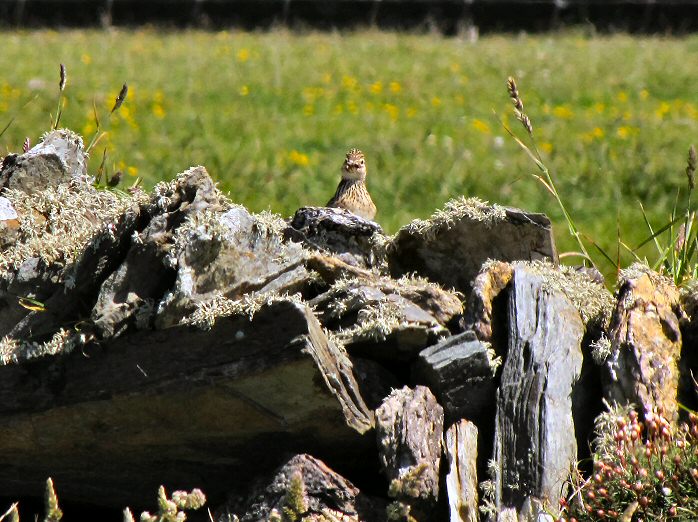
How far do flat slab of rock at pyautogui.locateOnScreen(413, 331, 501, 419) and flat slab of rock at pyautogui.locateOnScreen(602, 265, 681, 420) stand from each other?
1.39 feet

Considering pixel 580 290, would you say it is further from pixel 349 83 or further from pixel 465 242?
pixel 349 83

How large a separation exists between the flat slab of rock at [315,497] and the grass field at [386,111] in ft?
10.2

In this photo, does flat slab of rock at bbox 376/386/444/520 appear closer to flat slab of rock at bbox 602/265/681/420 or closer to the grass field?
flat slab of rock at bbox 602/265/681/420

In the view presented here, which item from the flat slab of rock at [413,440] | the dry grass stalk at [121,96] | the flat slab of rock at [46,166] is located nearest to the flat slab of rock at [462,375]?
the flat slab of rock at [413,440]

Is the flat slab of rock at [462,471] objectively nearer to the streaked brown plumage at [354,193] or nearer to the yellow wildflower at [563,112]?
the streaked brown plumage at [354,193]

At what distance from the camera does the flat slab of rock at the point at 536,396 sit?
3.52 metres

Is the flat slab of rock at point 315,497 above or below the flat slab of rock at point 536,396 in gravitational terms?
below

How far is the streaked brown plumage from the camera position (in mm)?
5832

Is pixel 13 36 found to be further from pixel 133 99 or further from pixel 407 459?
pixel 407 459

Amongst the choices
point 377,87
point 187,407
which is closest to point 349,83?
point 377,87

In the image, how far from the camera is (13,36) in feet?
49.5

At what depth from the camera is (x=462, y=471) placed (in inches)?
139

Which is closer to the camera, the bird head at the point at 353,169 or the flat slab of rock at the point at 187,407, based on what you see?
the flat slab of rock at the point at 187,407

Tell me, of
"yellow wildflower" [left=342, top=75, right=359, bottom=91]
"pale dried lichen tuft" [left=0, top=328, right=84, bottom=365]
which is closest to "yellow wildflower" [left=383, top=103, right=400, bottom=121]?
"yellow wildflower" [left=342, top=75, right=359, bottom=91]
